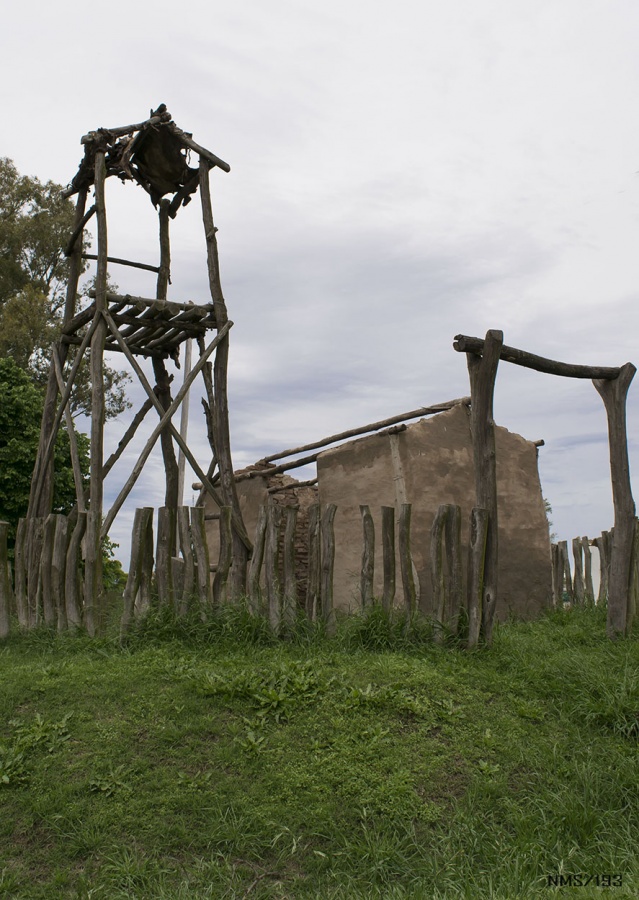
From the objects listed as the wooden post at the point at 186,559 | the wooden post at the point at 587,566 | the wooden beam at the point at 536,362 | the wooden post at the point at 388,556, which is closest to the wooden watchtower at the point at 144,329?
the wooden post at the point at 186,559

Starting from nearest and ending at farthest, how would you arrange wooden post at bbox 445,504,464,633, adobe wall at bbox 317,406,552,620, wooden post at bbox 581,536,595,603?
1. wooden post at bbox 445,504,464,633
2. adobe wall at bbox 317,406,552,620
3. wooden post at bbox 581,536,595,603

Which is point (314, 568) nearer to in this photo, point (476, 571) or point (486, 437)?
point (476, 571)

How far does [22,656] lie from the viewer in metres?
7.76

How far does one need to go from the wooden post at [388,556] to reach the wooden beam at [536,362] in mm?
1595

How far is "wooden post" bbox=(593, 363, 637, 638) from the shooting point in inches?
300

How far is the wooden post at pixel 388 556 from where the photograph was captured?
702 cm

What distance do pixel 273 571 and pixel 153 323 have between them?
4.47 metres

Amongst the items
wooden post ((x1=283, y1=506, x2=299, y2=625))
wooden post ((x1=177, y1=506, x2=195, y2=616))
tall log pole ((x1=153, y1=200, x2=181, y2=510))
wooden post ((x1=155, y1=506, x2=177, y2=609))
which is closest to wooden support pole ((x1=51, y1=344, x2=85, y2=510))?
tall log pole ((x1=153, y1=200, x2=181, y2=510))

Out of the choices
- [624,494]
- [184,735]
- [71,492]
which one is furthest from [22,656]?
[71,492]

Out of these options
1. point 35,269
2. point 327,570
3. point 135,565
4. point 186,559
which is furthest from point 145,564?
point 35,269

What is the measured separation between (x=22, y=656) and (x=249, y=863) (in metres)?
4.22

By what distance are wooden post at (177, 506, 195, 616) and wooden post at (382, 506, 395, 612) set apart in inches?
69.5

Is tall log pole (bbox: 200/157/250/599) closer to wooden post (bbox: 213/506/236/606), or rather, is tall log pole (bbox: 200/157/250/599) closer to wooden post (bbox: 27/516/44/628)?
wooden post (bbox: 213/506/236/606)

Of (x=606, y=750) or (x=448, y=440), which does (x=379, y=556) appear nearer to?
(x=448, y=440)
